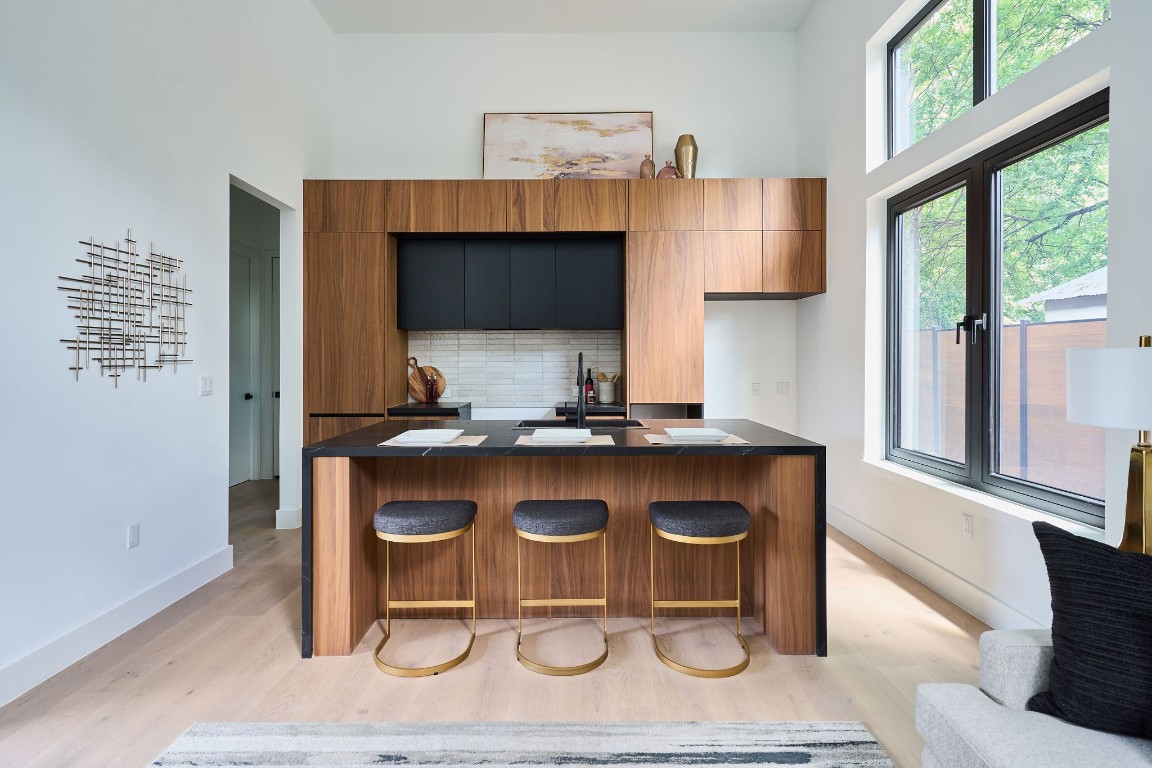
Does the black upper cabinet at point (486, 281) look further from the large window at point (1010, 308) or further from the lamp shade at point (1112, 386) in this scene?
the lamp shade at point (1112, 386)

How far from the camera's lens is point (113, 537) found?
2.44m

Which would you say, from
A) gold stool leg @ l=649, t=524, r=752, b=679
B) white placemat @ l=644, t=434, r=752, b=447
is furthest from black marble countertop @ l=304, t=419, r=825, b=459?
gold stool leg @ l=649, t=524, r=752, b=679

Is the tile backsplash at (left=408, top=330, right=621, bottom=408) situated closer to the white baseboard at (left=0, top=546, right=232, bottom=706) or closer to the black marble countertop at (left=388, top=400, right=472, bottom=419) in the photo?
the black marble countertop at (left=388, top=400, right=472, bottom=419)

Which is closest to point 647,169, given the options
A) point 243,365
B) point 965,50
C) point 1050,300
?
point 965,50

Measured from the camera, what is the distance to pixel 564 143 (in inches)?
181

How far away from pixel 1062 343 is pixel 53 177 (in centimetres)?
406

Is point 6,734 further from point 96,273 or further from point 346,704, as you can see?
point 96,273

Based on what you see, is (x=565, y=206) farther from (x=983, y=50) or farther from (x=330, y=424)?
(x=983, y=50)

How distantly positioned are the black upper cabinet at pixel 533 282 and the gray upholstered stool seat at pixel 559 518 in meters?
2.33

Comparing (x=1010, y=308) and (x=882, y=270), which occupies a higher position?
(x=882, y=270)

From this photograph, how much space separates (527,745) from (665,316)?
3.06 metres

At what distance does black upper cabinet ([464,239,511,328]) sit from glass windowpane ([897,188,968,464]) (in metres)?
2.70

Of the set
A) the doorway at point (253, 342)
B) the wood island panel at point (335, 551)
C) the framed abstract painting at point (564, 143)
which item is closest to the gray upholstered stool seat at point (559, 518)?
the wood island panel at point (335, 551)

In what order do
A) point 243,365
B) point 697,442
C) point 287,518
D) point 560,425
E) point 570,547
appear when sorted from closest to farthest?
point 697,442, point 570,547, point 560,425, point 287,518, point 243,365
